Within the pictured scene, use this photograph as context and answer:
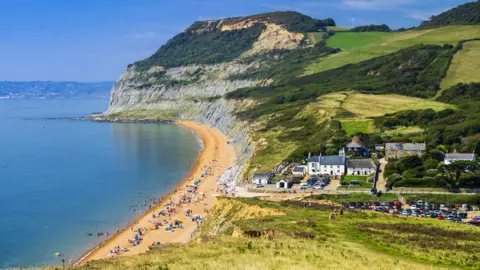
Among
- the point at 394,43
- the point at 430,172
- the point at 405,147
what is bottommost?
the point at 430,172

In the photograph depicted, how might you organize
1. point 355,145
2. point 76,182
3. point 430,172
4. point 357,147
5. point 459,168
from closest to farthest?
point 459,168
point 430,172
point 357,147
point 355,145
point 76,182

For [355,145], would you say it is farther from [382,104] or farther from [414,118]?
[382,104]

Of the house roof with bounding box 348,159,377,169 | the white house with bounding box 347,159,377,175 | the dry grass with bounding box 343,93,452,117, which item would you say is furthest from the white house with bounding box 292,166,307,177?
the dry grass with bounding box 343,93,452,117

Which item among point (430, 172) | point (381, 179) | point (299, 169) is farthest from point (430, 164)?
point (299, 169)

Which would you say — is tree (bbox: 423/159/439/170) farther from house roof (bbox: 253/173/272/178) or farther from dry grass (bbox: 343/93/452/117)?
dry grass (bbox: 343/93/452/117)

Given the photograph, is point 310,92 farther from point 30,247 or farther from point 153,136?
point 30,247

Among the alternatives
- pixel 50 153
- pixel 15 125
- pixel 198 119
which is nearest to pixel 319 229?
pixel 50 153
